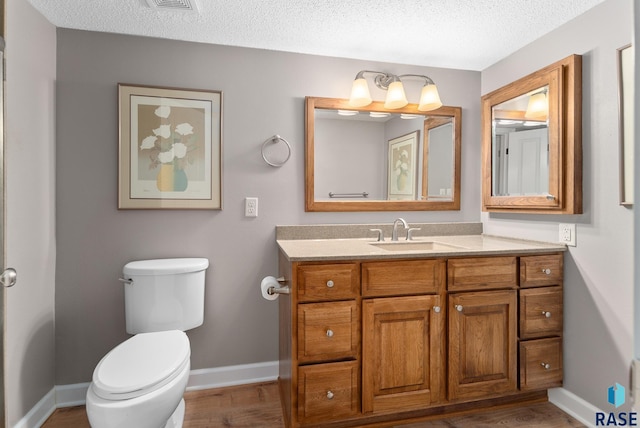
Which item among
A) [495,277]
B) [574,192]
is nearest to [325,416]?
[495,277]

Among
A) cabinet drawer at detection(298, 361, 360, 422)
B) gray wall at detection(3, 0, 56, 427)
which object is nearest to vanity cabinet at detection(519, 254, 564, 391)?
cabinet drawer at detection(298, 361, 360, 422)

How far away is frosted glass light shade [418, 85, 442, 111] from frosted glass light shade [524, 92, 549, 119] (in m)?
0.51

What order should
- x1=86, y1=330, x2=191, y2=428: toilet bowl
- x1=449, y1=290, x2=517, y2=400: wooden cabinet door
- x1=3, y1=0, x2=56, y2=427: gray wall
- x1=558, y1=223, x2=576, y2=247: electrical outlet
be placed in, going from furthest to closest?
x1=558, y1=223, x2=576, y2=247: electrical outlet, x1=449, y1=290, x2=517, y2=400: wooden cabinet door, x1=3, y1=0, x2=56, y2=427: gray wall, x1=86, y1=330, x2=191, y2=428: toilet bowl

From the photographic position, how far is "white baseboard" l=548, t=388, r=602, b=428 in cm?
180

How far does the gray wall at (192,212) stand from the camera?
1966mm

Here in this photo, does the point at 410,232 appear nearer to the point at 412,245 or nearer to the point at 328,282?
the point at 412,245

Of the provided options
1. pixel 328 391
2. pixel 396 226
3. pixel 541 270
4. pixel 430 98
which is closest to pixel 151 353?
pixel 328 391

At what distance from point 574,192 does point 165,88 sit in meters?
2.31

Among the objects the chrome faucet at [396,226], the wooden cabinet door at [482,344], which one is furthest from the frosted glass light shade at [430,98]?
the wooden cabinet door at [482,344]

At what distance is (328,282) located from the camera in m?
1.64

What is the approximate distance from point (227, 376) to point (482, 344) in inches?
58.3

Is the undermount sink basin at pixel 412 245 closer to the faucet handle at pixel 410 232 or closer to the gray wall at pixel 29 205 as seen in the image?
the faucet handle at pixel 410 232

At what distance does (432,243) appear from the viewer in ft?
7.45

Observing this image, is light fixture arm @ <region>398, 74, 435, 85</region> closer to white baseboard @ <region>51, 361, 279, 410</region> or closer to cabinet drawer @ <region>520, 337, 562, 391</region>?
cabinet drawer @ <region>520, 337, 562, 391</region>
